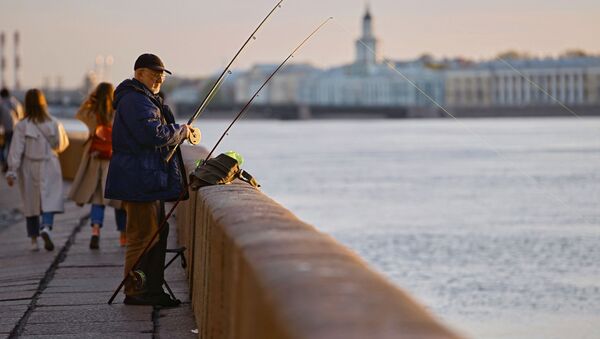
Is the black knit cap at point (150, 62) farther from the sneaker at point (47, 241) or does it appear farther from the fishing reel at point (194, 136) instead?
the sneaker at point (47, 241)

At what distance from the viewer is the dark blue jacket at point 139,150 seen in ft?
22.1

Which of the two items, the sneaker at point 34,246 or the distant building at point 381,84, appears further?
the distant building at point 381,84

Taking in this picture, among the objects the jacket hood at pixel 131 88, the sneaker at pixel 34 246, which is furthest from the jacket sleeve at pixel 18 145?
the jacket hood at pixel 131 88

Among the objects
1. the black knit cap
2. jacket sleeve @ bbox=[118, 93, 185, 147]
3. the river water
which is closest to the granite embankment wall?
jacket sleeve @ bbox=[118, 93, 185, 147]

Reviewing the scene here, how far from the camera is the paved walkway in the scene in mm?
6480

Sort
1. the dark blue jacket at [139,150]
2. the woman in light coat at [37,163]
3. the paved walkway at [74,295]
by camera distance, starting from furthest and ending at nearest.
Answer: the woman in light coat at [37,163], the dark blue jacket at [139,150], the paved walkway at [74,295]

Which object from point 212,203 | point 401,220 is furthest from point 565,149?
point 212,203

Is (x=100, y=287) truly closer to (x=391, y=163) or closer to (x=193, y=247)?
(x=193, y=247)

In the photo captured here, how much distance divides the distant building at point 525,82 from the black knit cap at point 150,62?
154616mm

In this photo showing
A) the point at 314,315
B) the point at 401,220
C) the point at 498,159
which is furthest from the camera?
the point at 498,159

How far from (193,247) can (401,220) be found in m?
19.2

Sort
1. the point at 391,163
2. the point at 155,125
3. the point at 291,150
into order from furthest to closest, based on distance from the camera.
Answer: the point at 291,150 → the point at 391,163 → the point at 155,125

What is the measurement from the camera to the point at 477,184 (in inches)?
1576

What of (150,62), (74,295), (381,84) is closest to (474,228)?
(74,295)
